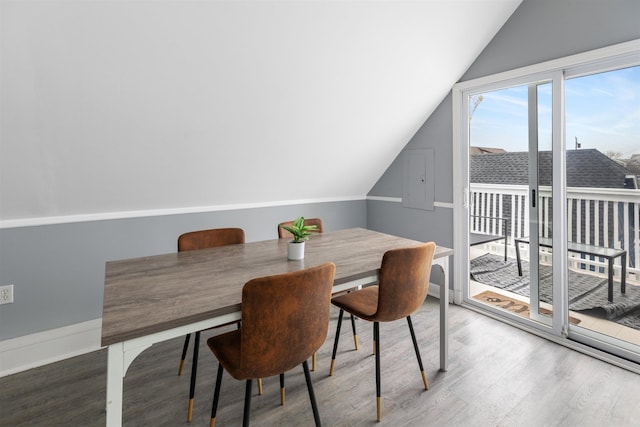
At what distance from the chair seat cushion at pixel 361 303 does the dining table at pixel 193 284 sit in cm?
24

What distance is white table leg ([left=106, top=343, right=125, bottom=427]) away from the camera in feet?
3.51

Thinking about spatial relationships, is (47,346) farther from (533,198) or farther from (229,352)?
(533,198)

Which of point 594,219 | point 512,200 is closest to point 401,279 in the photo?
point 594,219

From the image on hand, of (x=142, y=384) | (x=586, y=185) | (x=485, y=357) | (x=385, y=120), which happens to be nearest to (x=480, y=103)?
(x=385, y=120)

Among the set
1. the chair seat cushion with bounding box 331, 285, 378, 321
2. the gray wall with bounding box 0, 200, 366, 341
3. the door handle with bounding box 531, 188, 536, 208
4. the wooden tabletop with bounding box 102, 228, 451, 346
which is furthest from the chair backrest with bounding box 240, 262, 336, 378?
the door handle with bounding box 531, 188, 536, 208

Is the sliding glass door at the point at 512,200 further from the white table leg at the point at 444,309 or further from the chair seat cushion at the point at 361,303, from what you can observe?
the chair seat cushion at the point at 361,303

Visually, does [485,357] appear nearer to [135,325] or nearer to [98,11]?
[135,325]

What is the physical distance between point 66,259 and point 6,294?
1.25ft

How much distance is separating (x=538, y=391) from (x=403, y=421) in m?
0.88

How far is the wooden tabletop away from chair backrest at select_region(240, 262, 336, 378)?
0.10 metres

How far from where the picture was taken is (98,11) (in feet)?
5.10

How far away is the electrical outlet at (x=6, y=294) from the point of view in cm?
225

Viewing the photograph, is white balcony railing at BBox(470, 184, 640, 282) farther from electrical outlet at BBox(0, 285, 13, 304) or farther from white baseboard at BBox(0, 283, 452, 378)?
electrical outlet at BBox(0, 285, 13, 304)

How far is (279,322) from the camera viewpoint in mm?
1312
